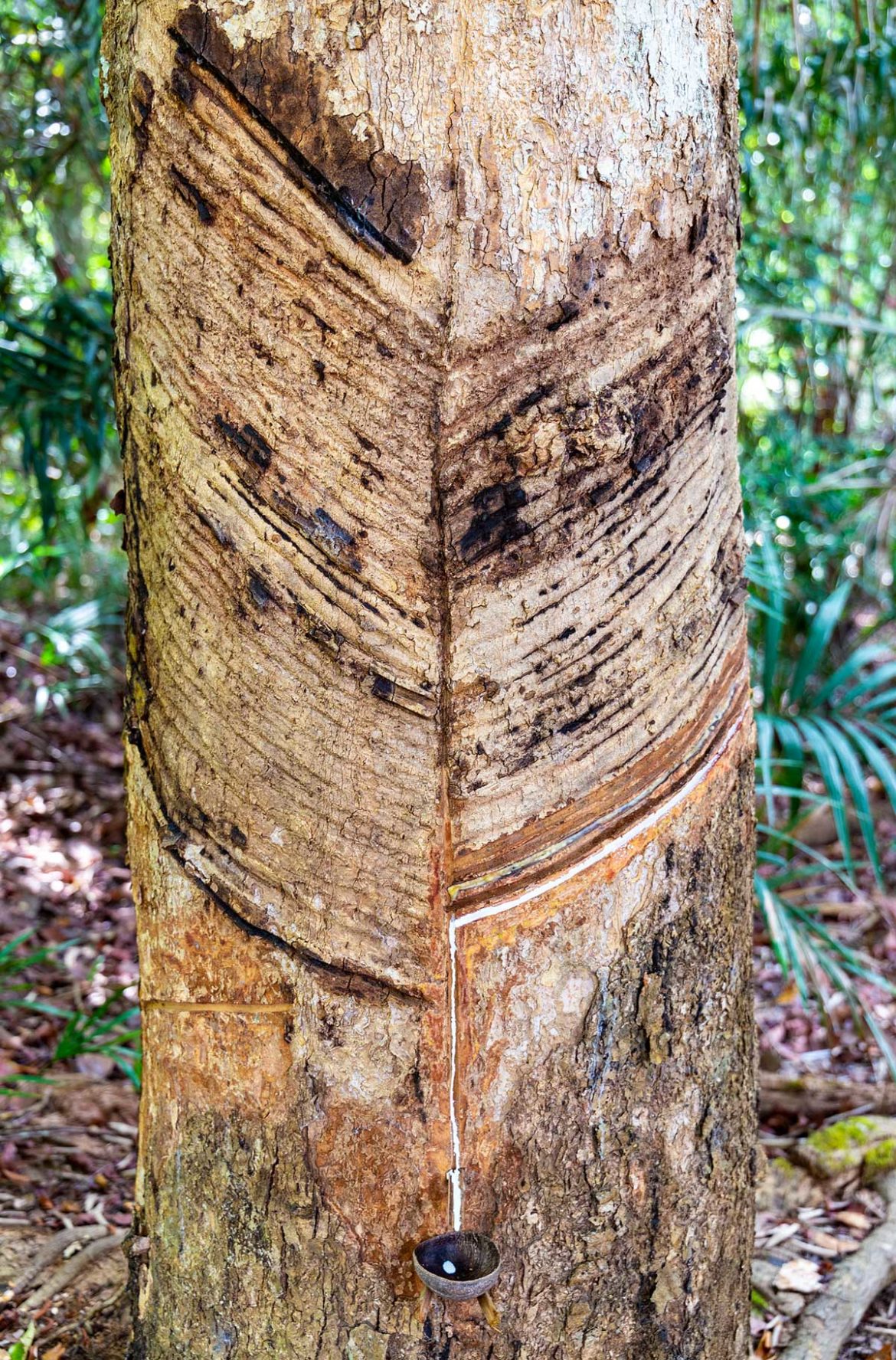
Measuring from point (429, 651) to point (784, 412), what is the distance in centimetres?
369

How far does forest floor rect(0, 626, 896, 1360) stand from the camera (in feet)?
5.43

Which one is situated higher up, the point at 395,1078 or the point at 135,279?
the point at 135,279

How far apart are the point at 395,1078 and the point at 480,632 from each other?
0.42 m

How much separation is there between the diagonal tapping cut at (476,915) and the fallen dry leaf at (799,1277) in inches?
Answer: 38.7

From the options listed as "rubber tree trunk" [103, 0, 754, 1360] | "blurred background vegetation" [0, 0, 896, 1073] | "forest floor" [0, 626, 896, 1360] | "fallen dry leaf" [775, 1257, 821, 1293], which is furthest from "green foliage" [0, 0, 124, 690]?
"fallen dry leaf" [775, 1257, 821, 1293]

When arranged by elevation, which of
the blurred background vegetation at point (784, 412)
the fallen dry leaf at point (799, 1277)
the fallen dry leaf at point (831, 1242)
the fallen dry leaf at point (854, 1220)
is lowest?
the fallen dry leaf at point (799, 1277)

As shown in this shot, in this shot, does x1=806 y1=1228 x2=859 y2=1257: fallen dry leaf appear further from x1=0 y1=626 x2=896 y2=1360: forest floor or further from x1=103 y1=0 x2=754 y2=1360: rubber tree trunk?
x1=103 y1=0 x2=754 y2=1360: rubber tree trunk

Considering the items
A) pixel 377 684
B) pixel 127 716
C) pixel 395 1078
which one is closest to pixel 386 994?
pixel 395 1078

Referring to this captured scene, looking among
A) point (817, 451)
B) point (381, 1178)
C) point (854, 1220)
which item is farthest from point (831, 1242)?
point (817, 451)

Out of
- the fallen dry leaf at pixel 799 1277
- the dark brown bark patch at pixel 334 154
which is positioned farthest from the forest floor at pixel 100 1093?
the dark brown bark patch at pixel 334 154

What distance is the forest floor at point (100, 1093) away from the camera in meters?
1.65

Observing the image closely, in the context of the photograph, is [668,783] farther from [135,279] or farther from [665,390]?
[135,279]

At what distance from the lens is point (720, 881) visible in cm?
116

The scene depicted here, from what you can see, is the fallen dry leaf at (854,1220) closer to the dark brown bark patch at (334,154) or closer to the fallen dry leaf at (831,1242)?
the fallen dry leaf at (831,1242)
